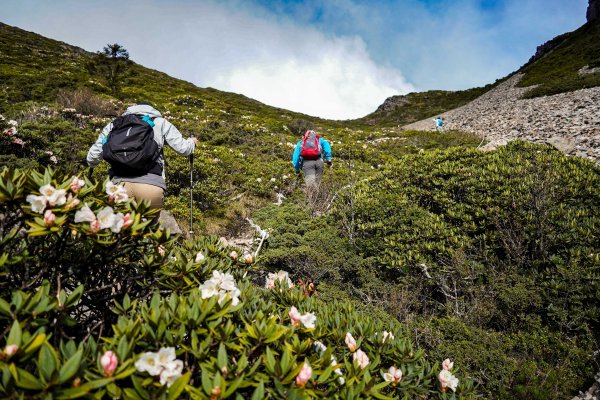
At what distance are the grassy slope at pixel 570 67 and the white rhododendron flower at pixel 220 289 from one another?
1018 inches

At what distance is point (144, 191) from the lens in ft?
10.6

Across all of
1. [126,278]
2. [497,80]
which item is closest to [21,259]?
[126,278]

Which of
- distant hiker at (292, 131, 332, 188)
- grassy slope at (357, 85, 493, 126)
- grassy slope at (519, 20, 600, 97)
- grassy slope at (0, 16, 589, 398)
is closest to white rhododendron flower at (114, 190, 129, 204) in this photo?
grassy slope at (0, 16, 589, 398)

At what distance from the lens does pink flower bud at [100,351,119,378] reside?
1073 mm

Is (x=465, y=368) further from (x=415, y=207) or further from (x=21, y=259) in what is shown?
(x=21, y=259)

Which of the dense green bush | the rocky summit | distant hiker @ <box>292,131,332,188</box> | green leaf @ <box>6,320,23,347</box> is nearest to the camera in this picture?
green leaf @ <box>6,320,23,347</box>

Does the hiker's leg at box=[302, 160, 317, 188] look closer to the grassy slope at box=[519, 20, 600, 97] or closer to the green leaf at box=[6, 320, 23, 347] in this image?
the green leaf at box=[6, 320, 23, 347]

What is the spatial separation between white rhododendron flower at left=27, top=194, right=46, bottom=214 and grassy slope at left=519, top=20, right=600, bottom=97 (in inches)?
1041

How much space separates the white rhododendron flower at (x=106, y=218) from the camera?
4.93 ft

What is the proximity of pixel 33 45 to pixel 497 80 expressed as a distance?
64.6 meters

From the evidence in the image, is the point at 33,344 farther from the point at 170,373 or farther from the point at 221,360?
the point at 221,360

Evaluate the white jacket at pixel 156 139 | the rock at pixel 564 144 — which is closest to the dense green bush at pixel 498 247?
the white jacket at pixel 156 139

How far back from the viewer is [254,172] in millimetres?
9047

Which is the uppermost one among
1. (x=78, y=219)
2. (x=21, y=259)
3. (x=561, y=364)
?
(x=78, y=219)
